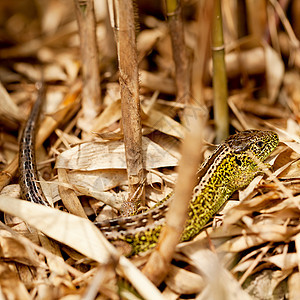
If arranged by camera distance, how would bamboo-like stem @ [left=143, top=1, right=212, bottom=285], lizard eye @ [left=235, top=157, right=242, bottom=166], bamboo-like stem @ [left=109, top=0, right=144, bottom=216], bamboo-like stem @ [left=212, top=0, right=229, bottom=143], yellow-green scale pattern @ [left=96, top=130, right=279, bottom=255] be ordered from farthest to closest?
bamboo-like stem @ [left=212, top=0, right=229, bottom=143] < lizard eye @ [left=235, top=157, right=242, bottom=166] < yellow-green scale pattern @ [left=96, top=130, right=279, bottom=255] < bamboo-like stem @ [left=109, top=0, right=144, bottom=216] < bamboo-like stem @ [left=143, top=1, right=212, bottom=285]

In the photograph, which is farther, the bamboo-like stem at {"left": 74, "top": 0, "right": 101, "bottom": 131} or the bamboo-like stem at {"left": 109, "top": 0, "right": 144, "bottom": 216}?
the bamboo-like stem at {"left": 74, "top": 0, "right": 101, "bottom": 131}

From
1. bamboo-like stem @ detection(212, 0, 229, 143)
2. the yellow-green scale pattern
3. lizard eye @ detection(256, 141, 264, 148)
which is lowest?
the yellow-green scale pattern

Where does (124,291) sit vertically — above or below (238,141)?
below

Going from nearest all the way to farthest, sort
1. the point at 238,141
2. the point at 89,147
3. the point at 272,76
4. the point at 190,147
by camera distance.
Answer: the point at 190,147
the point at 238,141
the point at 89,147
the point at 272,76

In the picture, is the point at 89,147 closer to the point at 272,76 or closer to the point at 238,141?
the point at 238,141

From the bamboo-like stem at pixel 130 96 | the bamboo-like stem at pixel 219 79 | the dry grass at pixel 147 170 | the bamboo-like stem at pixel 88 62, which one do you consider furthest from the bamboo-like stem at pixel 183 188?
the bamboo-like stem at pixel 88 62

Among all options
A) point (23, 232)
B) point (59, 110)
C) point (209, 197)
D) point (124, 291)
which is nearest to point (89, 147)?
point (59, 110)

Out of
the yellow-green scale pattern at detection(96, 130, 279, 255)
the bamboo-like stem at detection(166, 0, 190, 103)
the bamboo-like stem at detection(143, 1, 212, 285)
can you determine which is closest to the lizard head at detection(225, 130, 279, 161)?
the yellow-green scale pattern at detection(96, 130, 279, 255)

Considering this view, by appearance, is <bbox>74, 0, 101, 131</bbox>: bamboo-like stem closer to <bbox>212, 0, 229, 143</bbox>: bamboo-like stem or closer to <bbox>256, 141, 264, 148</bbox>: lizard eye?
<bbox>212, 0, 229, 143</bbox>: bamboo-like stem
